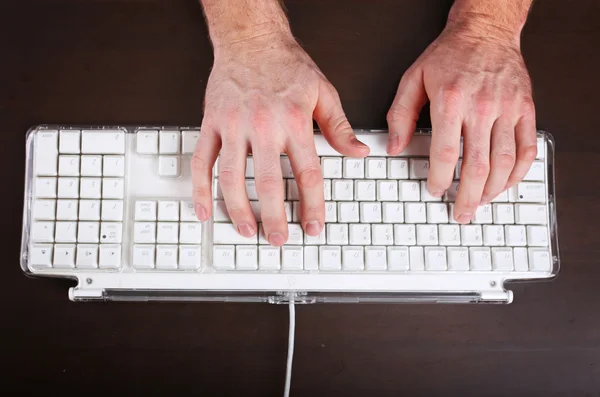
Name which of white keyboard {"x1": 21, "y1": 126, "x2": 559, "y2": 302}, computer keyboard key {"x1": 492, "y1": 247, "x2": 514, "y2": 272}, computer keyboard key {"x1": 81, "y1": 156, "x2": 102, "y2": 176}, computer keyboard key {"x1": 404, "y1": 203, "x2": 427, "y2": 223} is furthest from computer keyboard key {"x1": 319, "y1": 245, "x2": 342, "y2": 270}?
computer keyboard key {"x1": 81, "y1": 156, "x2": 102, "y2": 176}

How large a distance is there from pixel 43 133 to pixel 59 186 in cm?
8

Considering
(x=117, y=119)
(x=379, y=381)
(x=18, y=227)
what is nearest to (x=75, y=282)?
(x=18, y=227)

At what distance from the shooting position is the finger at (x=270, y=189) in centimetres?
54

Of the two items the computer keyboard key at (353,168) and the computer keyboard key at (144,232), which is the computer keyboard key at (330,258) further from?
the computer keyboard key at (144,232)

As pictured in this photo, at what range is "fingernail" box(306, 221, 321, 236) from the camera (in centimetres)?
55

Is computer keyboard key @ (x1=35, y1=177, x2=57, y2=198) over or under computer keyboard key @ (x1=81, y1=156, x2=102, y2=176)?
under

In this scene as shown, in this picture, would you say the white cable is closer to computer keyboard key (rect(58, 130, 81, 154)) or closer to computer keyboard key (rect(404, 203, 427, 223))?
computer keyboard key (rect(404, 203, 427, 223))

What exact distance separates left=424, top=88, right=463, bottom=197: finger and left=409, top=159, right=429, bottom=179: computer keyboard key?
0.7 inches

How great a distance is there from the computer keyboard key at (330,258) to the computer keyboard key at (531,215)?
0.81 ft

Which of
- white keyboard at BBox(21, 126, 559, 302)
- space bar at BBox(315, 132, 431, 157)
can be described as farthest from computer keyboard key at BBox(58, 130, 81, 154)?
space bar at BBox(315, 132, 431, 157)

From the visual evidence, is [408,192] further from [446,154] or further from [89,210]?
[89,210]

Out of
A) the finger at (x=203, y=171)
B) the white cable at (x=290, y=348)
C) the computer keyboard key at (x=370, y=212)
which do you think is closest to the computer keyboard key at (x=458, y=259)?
the computer keyboard key at (x=370, y=212)

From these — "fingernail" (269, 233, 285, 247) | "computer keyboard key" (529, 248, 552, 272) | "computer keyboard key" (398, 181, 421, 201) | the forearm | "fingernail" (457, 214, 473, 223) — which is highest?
the forearm

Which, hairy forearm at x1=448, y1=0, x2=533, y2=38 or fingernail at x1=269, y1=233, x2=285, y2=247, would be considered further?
hairy forearm at x1=448, y1=0, x2=533, y2=38
